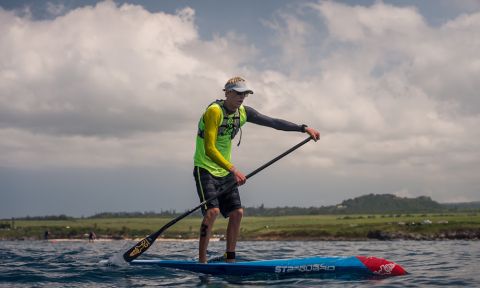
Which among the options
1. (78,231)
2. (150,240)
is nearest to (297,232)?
(78,231)

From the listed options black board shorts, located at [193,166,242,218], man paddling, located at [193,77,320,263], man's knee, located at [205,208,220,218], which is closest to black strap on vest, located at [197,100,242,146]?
man paddling, located at [193,77,320,263]

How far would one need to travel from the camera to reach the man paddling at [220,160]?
9969 mm

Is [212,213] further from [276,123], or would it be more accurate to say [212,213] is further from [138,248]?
[276,123]

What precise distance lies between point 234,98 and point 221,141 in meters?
0.97

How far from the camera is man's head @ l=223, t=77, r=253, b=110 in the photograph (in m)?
10.0

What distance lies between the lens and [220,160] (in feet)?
32.2

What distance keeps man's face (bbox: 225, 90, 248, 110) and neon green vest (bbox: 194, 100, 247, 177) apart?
6.6 inches

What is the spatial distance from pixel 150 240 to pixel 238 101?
153 inches

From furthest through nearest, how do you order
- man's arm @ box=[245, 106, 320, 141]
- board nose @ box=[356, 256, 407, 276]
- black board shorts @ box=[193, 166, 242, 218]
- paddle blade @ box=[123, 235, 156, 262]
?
1. paddle blade @ box=[123, 235, 156, 262]
2. man's arm @ box=[245, 106, 320, 141]
3. black board shorts @ box=[193, 166, 242, 218]
4. board nose @ box=[356, 256, 407, 276]

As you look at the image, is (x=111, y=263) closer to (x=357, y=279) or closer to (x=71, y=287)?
(x=71, y=287)

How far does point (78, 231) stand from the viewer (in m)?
150

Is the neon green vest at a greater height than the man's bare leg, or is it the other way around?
the neon green vest

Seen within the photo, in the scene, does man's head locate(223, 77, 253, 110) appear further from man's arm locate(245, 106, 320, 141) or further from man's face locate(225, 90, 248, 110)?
man's arm locate(245, 106, 320, 141)

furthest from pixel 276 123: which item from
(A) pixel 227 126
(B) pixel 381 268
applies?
(B) pixel 381 268
